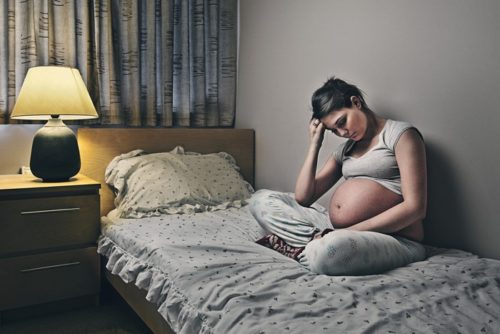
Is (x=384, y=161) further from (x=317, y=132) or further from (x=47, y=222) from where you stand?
(x=47, y=222)

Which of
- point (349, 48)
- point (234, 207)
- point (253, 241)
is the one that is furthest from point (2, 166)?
point (349, 48)

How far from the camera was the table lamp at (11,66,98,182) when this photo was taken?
2078 millimetres

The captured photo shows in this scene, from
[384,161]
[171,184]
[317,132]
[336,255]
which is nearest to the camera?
[336,255]

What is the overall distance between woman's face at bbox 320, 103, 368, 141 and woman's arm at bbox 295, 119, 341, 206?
0.33ft

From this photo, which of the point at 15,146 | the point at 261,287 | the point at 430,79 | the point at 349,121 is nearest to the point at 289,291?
the point at 261,287

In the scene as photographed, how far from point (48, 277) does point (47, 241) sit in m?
0.16

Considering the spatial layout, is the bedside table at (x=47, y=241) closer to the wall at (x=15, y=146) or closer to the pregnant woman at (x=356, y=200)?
the wall at (x=15, y=146)

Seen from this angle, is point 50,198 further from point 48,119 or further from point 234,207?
point 234,207

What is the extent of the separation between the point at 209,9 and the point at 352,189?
1674 mm

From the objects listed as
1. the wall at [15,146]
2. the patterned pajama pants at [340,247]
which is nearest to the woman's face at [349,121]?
the patterned pajama pants at [340,247]

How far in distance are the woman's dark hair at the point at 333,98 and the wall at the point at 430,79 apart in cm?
28

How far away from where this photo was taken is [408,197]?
1.52m

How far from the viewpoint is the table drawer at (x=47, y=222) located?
194 cm

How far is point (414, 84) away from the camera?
1836mm
